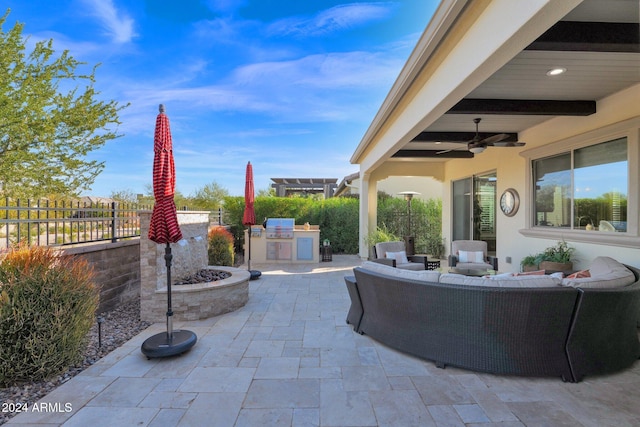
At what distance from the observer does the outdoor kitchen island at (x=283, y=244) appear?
8586 millimetres

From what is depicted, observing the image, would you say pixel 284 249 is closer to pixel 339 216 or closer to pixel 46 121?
pixel 339 216

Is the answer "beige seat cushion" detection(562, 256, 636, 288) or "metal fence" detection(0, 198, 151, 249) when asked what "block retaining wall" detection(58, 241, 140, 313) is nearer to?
"metal fence" detection(0, 198, 151, 249)

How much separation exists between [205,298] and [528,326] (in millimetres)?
3611

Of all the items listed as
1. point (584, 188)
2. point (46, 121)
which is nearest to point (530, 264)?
point (584, 188)

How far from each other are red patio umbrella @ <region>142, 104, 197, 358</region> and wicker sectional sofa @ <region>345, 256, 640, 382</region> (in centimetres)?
230

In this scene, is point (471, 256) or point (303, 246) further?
point (303, 246)

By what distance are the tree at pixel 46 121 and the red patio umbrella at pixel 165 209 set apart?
211 inches

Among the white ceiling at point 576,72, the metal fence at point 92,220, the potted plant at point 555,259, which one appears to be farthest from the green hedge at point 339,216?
the white ceiling at point 576,72

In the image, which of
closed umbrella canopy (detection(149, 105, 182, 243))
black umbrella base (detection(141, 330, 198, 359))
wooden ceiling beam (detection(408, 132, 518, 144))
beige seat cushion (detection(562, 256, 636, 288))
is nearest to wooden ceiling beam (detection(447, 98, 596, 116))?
wooden ceiling beam (detection(408, 132, 518, 144))

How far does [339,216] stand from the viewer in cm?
1052

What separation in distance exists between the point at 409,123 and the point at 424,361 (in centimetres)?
308

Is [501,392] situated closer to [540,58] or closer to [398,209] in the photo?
[540,58]

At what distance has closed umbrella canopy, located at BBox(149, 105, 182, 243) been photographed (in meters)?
3.04

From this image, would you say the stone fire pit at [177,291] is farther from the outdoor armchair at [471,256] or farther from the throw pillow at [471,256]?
the throw pillow at [471,256]
